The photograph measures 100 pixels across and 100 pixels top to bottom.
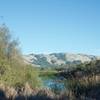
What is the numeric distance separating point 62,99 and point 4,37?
2070 centimetres

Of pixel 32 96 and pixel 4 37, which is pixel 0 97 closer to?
pixel 32 96

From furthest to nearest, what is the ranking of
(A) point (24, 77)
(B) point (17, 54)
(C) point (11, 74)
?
(B) point (17, 54)
(A) point (24, 77)
(C) point (11, 74)

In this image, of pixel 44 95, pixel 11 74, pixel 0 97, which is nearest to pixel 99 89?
pixel 44 95

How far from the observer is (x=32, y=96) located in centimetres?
1455

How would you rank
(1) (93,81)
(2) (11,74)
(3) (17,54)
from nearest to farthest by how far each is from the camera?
1. (1) (93,81)
2. (2) (11,74)
3. (3) (17,54)

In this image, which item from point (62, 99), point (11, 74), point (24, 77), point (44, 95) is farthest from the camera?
Result: point (24, 77)

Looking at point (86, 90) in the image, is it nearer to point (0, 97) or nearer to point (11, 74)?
point (0, 97)

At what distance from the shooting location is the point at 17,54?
3509 centimetres

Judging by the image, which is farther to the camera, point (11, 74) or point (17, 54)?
point (17, 54)

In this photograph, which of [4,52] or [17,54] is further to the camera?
[17,54]

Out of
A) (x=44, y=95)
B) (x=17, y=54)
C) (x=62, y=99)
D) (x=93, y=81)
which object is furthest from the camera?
(x=17, y=54)

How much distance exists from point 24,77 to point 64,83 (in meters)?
12.1

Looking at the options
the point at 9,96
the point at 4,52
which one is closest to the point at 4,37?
the point at 4,52

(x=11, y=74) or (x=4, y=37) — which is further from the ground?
(x=4, y=37)
